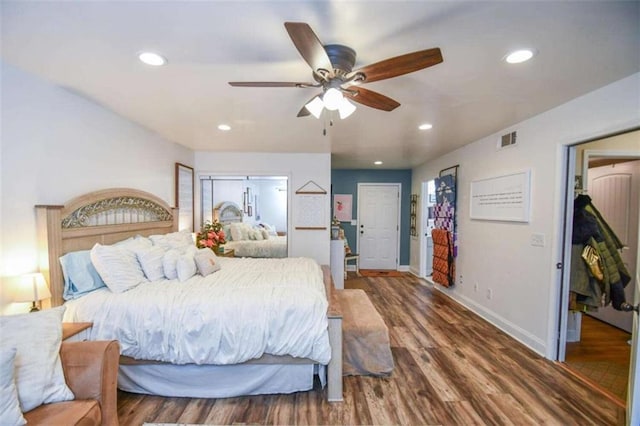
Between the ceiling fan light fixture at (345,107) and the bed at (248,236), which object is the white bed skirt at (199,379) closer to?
the ceiling fan light fixture at (345,107)

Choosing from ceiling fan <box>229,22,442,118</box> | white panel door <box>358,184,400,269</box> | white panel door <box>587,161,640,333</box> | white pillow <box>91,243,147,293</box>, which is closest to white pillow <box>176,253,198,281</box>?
white pillow <box>91,243,147,293</box>

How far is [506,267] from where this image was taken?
3.14 meters

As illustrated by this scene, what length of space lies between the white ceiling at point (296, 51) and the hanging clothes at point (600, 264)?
1.12m

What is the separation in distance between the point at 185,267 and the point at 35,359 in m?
1.18

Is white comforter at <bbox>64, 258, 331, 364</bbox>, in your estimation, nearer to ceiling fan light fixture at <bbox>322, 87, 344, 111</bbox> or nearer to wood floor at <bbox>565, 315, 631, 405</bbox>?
ceiling fan light fixture at <bbox>322, 87, 344, 111</bbox>

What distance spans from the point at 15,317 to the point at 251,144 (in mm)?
2982

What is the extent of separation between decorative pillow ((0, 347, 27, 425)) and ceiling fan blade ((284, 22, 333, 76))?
1.79 metres

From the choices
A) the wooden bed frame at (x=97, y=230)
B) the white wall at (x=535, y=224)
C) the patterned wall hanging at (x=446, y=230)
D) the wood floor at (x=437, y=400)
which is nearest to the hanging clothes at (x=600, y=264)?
the white wall at (x=535, y=224)

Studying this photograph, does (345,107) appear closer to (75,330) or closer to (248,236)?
(75,330)

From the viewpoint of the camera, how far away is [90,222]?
2369 millimetres

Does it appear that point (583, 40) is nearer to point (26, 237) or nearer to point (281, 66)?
point (281, 66)

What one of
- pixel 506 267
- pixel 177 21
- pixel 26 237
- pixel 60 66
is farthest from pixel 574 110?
pixel 26 237

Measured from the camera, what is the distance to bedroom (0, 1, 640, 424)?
1834mm

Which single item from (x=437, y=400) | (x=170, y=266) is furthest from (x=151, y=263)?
(x=437, y=400)
